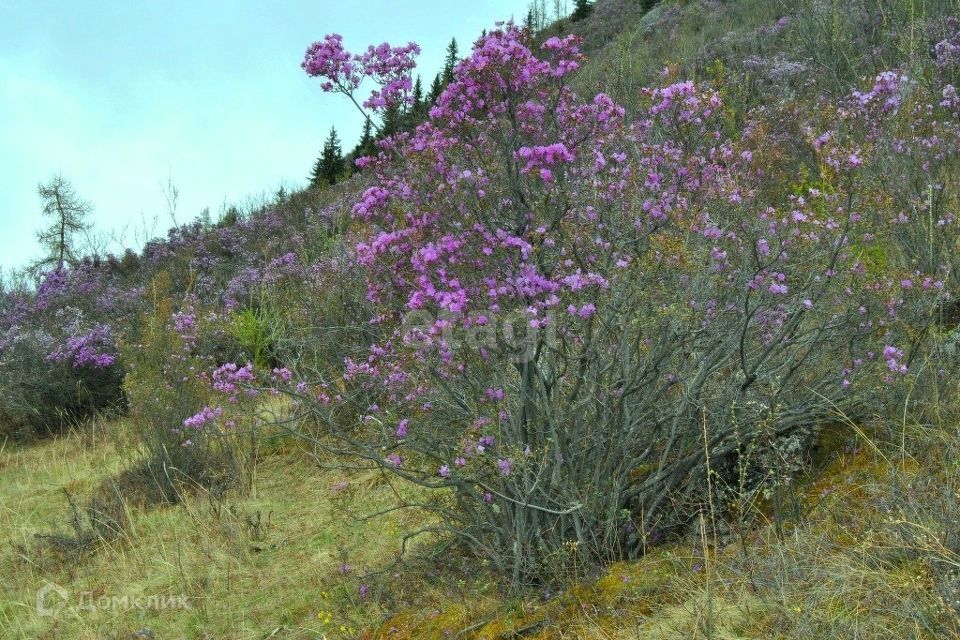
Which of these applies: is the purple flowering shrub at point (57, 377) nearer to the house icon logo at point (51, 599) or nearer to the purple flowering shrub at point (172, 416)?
the purple flowering shrub at point (172, 416)

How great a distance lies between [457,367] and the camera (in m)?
3.05

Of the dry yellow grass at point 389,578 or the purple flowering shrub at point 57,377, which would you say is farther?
the purple flowering shrub at point 57,377

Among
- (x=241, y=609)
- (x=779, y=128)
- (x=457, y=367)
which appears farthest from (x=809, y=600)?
(x=779, y=128)

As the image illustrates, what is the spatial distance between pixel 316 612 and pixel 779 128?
6.77 metres

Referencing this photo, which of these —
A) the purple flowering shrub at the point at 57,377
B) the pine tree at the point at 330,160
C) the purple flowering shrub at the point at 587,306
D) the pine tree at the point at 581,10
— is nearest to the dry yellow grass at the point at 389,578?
the purple flowering shrub at the point at 587,306

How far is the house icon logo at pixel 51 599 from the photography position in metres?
4.16

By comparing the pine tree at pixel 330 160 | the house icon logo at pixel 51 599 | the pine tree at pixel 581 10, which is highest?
the pine tree at pixel 581 10

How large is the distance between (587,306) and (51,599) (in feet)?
12.1

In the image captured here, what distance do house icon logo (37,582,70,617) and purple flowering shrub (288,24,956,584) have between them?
2253 mm

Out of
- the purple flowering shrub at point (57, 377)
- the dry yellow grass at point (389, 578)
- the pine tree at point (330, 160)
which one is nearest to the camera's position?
the dry yellow grass at point (389, 578)

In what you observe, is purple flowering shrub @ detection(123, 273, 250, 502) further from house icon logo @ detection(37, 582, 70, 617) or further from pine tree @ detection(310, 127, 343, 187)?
pine tree @ detection(310, 127, 343, 187)

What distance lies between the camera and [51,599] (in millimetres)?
4340

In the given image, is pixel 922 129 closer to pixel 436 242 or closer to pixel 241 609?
pixel 436 242

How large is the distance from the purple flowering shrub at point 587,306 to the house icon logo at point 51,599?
7.39ft
